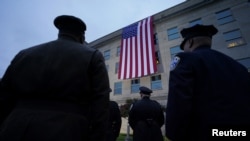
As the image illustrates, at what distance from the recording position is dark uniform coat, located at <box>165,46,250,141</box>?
1441 millimetres

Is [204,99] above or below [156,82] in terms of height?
below

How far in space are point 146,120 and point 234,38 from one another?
1525 cm

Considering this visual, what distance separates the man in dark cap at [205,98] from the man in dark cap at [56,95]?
666 millimetres

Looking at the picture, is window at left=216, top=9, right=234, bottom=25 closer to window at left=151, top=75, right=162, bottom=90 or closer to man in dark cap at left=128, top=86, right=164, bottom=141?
window at left=151, top=75, right=162, bottom=90

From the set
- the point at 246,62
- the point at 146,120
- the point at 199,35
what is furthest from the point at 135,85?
the point at 199,35

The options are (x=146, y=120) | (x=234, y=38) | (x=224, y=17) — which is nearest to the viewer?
(x=146, y=120)

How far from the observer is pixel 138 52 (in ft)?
54.0

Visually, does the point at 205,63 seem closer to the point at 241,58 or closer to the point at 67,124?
the point at 67,124

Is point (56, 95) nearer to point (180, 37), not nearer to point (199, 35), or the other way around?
point (199, 35)

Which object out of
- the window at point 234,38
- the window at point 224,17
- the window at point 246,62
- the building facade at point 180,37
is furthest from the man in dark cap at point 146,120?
the window at point 224,17

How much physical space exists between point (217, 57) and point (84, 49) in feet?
4.90

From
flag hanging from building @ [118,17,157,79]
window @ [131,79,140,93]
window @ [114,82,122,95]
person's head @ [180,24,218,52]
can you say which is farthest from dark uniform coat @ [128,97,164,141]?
window @ [114,82,122,95]

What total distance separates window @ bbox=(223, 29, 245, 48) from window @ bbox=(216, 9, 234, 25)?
1383 millimetres

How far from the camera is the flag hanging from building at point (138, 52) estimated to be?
15.5m
